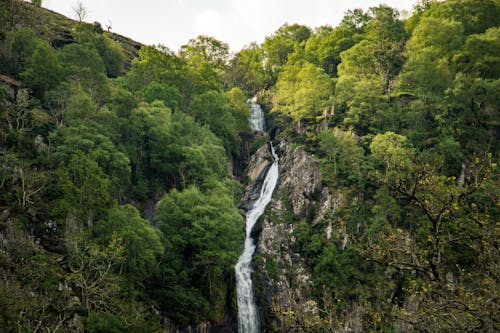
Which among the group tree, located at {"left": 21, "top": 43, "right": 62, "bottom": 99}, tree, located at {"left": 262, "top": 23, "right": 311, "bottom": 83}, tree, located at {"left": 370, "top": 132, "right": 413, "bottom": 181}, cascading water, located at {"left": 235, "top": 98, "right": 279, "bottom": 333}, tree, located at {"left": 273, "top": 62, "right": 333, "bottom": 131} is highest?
tree, located at {"left": 262, "top": 23, "right": 311, "bottom": 83}

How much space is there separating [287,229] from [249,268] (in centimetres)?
645

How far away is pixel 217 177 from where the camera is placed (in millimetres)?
38625

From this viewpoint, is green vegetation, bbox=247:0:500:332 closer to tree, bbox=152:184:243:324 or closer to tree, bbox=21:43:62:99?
tree, bbox=152:184:243:324

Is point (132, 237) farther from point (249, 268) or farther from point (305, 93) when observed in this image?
point (305, 93)

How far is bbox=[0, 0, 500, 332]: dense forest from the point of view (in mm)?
13370

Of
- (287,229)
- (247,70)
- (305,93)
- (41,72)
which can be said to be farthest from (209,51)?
(287,229)

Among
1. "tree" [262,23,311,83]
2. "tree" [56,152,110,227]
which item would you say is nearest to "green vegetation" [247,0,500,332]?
"tree" [262,23,311,83]

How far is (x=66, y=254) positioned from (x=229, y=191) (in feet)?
57.5

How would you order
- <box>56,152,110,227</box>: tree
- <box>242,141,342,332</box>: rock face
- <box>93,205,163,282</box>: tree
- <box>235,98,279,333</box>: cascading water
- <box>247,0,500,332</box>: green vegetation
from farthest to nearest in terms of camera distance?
1. <box>242,141,342,332</box>: rock face
2. <box>235,98,279,333</box>: cascading water
3. <box>247,0,500,332</box>: green vegetation
4. <box>93,205,163,282</box>: tree
5. <box>56,152,110,227</box>: tree

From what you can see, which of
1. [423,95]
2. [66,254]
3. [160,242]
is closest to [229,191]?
[160,242]

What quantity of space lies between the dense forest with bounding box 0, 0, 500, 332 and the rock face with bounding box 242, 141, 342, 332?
3.79ft

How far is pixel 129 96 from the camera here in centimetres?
3766

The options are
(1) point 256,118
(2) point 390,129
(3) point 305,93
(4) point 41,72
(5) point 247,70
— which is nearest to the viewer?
(4) point 41,72

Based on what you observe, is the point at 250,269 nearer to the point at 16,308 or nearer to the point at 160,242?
the point at 160,242
